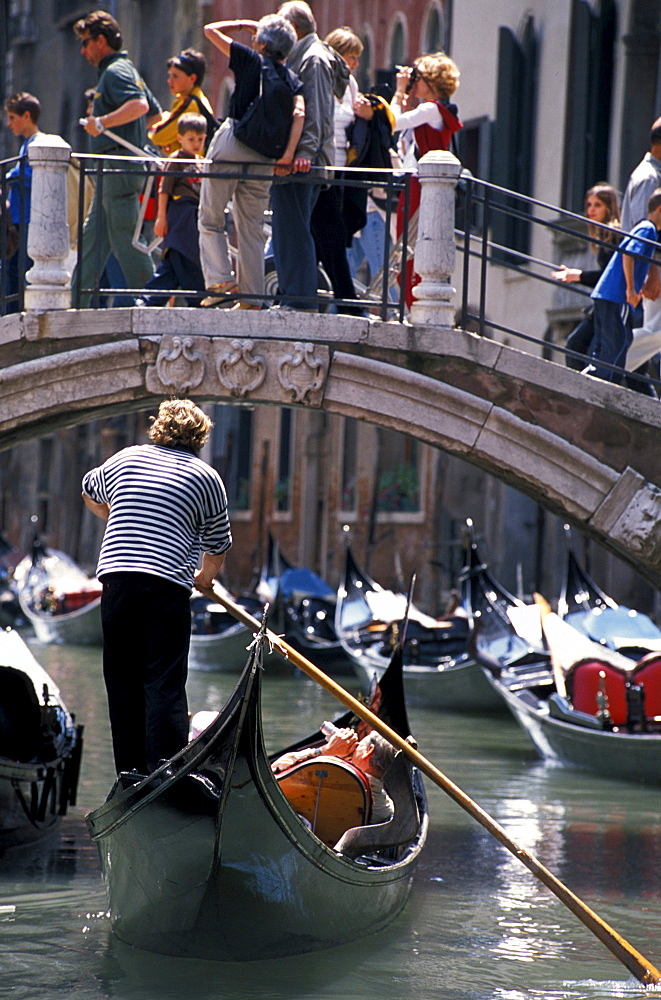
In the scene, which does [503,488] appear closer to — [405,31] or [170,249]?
[405,31]

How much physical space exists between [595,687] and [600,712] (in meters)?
0.11

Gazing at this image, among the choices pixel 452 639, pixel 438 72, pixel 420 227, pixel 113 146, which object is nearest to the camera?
pixel 420 227

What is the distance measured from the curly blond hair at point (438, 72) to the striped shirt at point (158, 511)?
1918 mm

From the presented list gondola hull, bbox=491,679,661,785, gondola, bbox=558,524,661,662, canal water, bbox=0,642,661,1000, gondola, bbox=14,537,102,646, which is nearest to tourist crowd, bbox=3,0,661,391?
canal water, bbox=0,642,661,1000

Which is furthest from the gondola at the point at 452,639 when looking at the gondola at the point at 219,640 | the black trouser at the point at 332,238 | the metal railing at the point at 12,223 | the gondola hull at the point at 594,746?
the metal railing at the point at 12,223

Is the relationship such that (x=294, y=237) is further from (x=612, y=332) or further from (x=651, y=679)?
(x=651, y=679)

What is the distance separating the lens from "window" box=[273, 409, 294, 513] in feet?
48.6

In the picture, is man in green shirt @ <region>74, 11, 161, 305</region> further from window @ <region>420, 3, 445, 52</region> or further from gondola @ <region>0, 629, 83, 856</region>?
window @ <region>420, 3, 445, 52</region>

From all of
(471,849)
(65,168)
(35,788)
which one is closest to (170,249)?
(65,168)

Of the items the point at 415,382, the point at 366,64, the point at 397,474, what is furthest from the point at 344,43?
the point at 366,64

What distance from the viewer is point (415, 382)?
16.7ft

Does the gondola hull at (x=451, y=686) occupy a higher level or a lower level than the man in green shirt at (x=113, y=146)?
lower

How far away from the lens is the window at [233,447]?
1543cm

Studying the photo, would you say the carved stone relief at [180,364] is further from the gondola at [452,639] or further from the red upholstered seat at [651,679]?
the gondola at [452,639]
